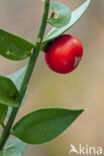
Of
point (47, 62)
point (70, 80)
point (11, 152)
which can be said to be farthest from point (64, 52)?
point (70, 80)

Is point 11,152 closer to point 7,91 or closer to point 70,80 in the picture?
point 7,91

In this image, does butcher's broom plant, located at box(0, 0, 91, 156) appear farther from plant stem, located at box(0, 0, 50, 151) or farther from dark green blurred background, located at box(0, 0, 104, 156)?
dark green blurred background, located at box(0, 0, 104, 156)

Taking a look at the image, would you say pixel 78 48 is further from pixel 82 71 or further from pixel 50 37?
pixel 82 71

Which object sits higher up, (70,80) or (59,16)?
(59,16)

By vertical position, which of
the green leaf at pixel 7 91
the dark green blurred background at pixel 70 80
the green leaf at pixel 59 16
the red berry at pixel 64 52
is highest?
the green leaf at pixel 59 16

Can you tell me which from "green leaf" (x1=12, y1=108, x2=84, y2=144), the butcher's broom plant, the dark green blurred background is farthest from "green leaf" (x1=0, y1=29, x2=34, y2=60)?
the dark green blurred background

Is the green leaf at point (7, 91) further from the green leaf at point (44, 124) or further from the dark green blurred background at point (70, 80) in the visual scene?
the dark green blurred background at point (70, 80)

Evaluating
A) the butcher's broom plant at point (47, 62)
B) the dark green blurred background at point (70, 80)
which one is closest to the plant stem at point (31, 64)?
the butcher's broom plant at point (47, 62)
